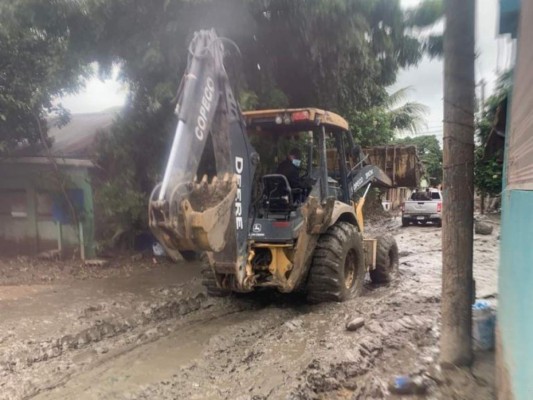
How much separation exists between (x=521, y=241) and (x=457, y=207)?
5.37ft

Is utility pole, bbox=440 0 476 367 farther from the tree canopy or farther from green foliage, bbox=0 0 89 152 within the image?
green foliage, bbox=0 0 89 152

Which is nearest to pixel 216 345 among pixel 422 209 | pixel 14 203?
pixel 14 203

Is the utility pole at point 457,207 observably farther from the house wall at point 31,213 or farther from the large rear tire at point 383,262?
the house wall at point 31,213

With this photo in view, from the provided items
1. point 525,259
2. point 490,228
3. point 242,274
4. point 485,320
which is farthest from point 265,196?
point 490,228

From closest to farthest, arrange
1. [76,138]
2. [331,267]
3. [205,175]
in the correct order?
[205,175] → [331,267] → [76,138]

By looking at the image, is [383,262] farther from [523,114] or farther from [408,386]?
[523,114]

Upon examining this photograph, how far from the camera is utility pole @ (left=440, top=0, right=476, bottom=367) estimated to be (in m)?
4.01

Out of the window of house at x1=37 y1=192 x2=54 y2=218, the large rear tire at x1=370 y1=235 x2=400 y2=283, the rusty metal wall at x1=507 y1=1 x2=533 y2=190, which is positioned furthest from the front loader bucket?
the window of house at x1=37 y1=192 x2=54 y2=218

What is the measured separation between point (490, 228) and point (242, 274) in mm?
13637

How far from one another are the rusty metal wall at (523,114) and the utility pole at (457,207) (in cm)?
78

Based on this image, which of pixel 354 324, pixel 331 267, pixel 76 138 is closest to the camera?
pixel 354 324

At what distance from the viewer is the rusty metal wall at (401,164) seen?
42.0ft

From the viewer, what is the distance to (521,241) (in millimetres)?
2477

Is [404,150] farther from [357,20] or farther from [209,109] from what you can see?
[209,109]
